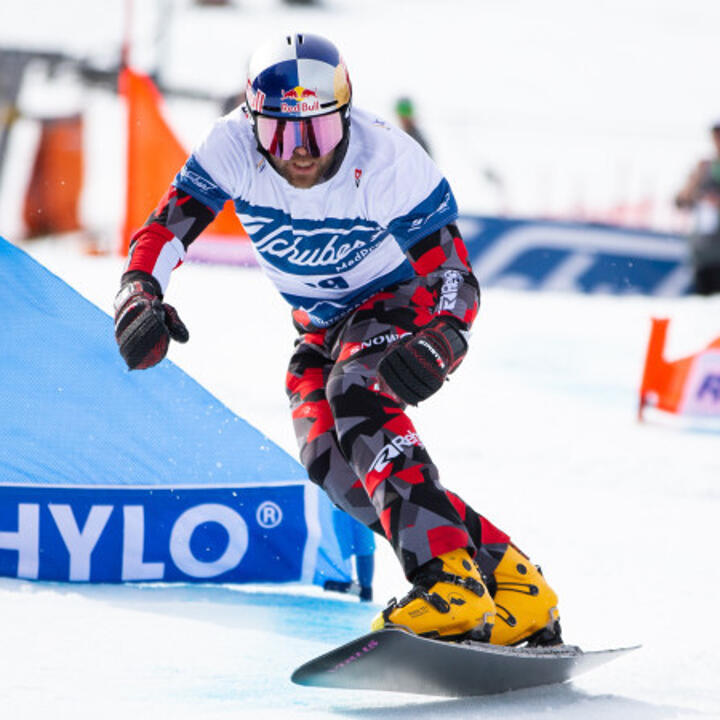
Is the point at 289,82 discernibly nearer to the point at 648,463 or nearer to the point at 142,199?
the point at 648,463

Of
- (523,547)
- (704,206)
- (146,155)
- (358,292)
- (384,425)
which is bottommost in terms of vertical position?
(523,547)

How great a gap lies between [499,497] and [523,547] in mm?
803

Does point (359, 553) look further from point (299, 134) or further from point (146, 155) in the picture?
point (146, 155)

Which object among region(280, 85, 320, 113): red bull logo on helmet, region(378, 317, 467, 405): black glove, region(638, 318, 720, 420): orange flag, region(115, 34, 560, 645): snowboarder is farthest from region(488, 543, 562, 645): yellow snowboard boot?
region(638, 318, 720, 420): orange flag

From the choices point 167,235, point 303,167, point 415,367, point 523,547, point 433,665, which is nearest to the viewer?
point 433,665

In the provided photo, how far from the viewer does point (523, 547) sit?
4.89m

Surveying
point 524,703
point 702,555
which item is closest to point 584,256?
point 702,555

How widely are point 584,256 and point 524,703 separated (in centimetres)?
976

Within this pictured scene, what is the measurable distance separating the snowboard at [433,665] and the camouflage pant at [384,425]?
27cm

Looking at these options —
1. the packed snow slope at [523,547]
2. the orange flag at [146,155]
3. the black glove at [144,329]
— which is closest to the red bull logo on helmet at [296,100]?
the black glove at [144,329]

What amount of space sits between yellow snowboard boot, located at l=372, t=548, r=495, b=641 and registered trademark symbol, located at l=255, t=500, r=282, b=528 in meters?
1.11

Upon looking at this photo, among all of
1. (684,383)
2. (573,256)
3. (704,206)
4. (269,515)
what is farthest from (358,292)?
(573,256)

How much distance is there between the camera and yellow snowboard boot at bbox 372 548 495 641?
3025mm

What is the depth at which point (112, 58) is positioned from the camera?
20.5 m
